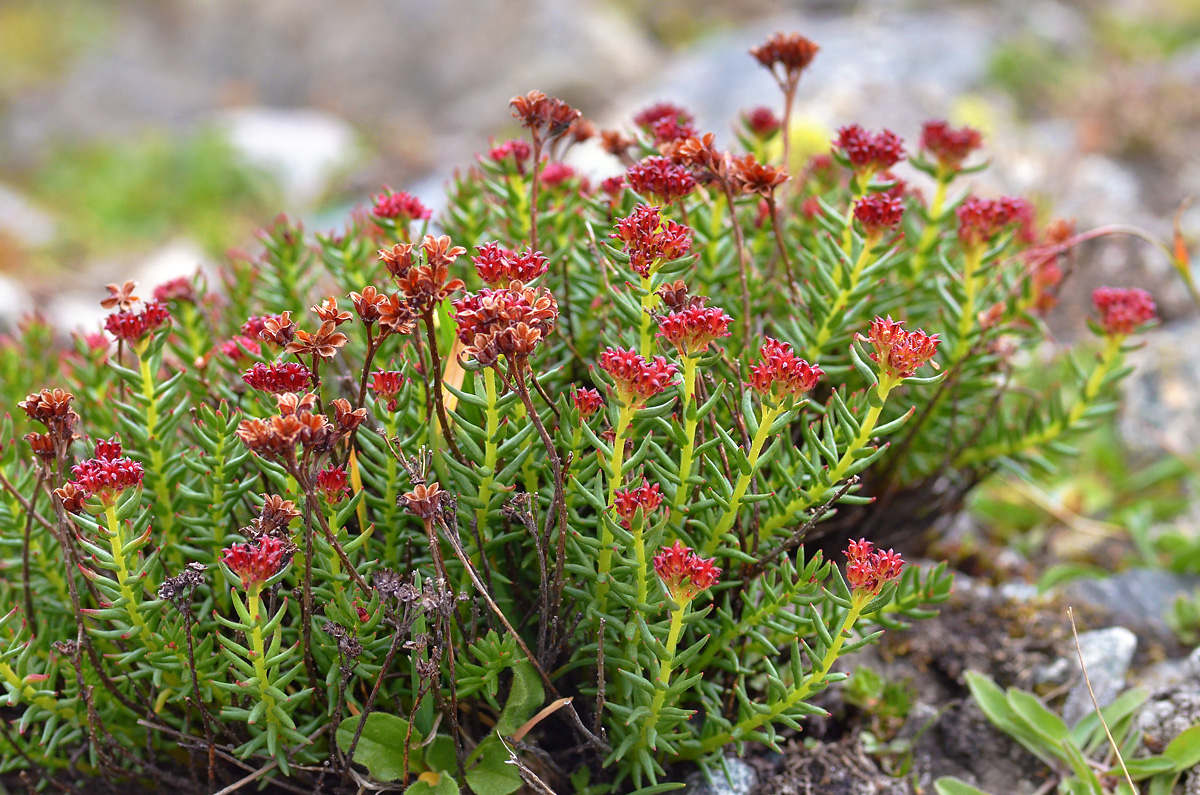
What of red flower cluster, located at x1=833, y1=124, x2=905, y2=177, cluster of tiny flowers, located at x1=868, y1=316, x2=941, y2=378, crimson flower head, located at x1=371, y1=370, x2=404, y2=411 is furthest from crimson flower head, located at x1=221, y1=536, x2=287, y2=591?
red flower cluster, located at x1=833, y1=124, x2=905, y2=177

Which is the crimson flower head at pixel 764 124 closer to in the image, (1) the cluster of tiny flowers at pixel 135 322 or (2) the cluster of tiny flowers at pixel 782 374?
(2) the cluster of tiny flowers at pixel 782 374

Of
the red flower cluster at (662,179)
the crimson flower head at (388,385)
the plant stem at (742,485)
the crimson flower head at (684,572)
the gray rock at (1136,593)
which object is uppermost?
the red flower cluster at (662,179)

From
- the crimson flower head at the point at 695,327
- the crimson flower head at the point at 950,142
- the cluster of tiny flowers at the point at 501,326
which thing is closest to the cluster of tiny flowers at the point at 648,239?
the crimson flower head at the point at 695,327

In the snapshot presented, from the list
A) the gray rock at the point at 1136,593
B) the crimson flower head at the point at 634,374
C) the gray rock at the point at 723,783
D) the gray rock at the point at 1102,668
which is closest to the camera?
the crimson flower head at the point at 634,374

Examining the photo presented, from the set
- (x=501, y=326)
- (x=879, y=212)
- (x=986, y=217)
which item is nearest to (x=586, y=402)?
(x=501, y=326)

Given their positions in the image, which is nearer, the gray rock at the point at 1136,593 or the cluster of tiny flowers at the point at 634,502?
the cluster of tiny flowers at the point at 634,502

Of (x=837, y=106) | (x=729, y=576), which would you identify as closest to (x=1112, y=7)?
(x=837, y=106)

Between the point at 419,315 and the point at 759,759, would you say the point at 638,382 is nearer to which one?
the point at 419,315
